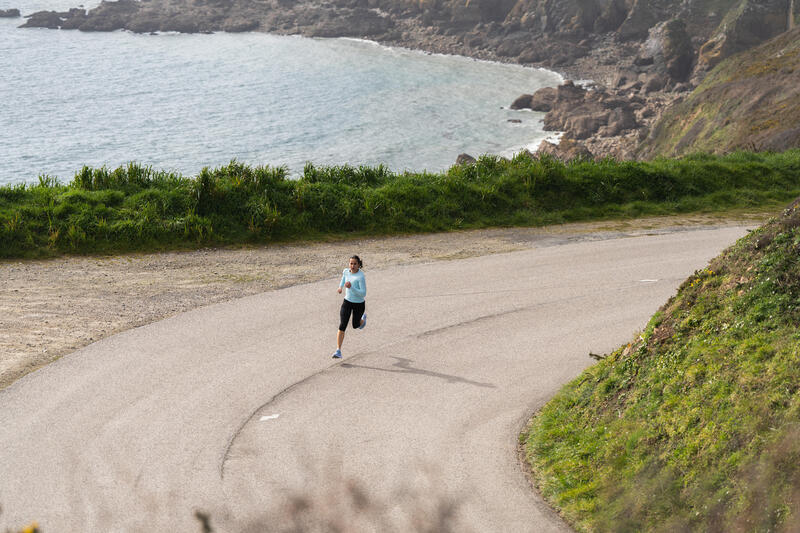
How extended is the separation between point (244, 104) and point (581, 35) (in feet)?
138

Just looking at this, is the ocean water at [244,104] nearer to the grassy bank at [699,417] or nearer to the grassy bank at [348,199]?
the grassy bank at [348,199]

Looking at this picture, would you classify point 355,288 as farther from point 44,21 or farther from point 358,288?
point 44,21

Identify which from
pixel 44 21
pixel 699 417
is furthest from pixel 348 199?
pixel 44 21

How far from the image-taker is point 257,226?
1988cm

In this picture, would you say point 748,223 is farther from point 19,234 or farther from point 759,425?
point 19,234

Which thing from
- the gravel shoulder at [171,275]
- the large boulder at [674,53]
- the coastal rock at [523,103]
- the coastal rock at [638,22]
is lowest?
the gravel shoulder at [171,275]

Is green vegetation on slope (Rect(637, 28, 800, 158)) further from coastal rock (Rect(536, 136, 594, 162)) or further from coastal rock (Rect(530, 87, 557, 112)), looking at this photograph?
coastal rock (Rect(530, 87, 557, 112))

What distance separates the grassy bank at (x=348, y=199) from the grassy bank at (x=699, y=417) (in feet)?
37.3

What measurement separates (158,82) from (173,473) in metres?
81.8

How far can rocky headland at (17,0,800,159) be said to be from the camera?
53.8 m

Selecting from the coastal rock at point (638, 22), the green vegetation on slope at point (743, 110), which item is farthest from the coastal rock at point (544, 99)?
the green vegetation on slope at point (743, 110)

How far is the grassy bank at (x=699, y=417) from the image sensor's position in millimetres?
6984

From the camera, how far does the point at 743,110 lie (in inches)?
1271

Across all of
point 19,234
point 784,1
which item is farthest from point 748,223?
point 784,1
